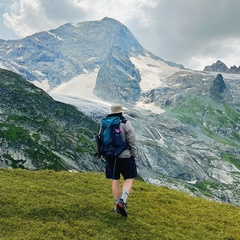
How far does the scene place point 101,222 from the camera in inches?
627

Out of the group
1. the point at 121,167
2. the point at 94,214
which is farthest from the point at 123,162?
the point at 94,214

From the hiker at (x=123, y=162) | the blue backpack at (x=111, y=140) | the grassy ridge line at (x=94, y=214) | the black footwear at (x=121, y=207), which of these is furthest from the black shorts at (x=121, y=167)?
the grassy ridge line at (x=94, y=214)

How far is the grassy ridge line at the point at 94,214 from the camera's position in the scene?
1485 cm

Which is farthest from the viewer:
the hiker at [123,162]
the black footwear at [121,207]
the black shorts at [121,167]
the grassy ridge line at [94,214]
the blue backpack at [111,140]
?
the black footwear at [121,207]

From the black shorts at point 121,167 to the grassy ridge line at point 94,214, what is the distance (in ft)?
6.98

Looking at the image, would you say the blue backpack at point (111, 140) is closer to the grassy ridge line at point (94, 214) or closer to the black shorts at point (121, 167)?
the black shorts at point (121, 167)

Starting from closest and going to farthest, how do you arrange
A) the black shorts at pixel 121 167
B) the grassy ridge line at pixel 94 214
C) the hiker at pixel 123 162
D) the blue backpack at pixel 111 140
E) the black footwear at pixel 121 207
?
the grassy ridge line at pixel 94 214
the blue backpack at pixel 111 140
the hiker at pixel 123 162
the black shorts at pixel 121 167
the black footwear at pixel 121 207

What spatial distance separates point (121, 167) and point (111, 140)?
151 cm

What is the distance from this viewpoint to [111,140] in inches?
636

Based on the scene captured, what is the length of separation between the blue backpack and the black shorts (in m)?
0.46

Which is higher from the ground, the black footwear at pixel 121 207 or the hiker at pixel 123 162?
the hiker at pixel 123 162

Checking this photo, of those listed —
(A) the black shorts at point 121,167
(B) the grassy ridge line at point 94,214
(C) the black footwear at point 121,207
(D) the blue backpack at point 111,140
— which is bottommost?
(B) the grassy ridge line at point 94,214

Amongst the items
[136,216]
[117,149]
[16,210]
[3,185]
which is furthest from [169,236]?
[3,185]

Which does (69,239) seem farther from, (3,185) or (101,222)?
(3,185)
